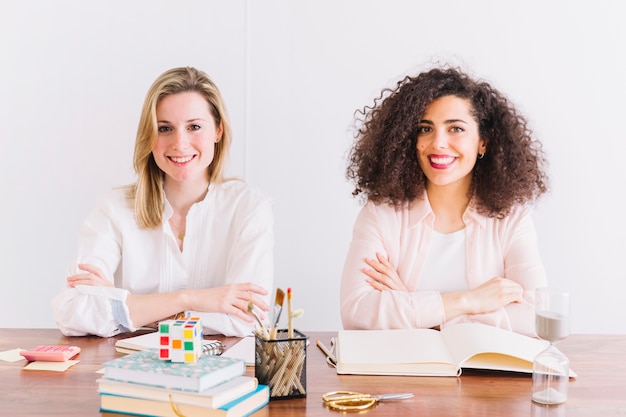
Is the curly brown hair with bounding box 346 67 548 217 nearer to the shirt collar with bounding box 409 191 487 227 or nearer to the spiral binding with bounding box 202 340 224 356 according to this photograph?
the shirt collar with bounding box 409 191 487 227

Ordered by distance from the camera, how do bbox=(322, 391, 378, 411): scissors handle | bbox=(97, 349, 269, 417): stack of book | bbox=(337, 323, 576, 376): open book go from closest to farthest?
bbox=(97, 349, 269, 417): stack of book, bbox=(322, 391, 378, 411): scissors handle, bbox=(337, 323, 576, 376): open book

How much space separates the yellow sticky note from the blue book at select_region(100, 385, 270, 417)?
1.11ft

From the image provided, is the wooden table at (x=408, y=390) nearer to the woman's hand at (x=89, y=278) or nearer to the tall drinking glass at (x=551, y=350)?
the tall drinking glass at (x=551, y=350)

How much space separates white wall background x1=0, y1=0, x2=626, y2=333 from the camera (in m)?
3.09

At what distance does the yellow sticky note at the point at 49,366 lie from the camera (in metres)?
1.74

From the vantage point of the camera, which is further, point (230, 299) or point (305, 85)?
point (305, 85)

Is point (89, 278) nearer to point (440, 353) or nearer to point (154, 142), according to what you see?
point (154, 142)

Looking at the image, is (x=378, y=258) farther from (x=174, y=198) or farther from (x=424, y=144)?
(x=174, y=198)

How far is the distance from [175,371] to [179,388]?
32 mm

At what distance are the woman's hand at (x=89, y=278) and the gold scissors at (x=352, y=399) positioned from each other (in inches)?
39.5

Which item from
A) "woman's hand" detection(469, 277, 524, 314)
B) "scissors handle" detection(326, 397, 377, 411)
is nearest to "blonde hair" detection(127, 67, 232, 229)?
"woman's hand" detection(469, 277, 524, 314)

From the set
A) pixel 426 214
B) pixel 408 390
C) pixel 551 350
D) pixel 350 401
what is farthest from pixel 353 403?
pixel 426 214

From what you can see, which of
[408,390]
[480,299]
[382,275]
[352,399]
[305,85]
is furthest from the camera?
[305,85]

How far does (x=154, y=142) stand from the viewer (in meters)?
2.49
